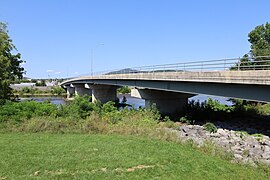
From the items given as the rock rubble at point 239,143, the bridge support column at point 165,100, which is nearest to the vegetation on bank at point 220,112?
the bridge support column at point 165,100

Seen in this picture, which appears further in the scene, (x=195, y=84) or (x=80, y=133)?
(x=195, y=84)

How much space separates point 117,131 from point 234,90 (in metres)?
8.32

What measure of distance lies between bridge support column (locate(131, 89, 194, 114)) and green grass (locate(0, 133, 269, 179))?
19044 mm

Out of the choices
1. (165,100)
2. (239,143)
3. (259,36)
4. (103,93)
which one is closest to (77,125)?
(239,143)

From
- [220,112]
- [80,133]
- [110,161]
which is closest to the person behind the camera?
[110,161]

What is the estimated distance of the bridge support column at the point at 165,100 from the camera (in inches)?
1220

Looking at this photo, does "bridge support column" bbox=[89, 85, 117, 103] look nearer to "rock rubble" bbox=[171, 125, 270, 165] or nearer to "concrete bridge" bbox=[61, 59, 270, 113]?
"concrete bridge" bbox=[61, 59, 270, 113]

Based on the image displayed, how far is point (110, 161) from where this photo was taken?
29.1 ft

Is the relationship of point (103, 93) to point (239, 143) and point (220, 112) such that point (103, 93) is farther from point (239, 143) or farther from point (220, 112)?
point (239, 143)

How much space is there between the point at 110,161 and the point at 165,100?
74.8 feet

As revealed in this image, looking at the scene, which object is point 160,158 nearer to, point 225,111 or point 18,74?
point 225,111

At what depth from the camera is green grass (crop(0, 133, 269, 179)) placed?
7.79m

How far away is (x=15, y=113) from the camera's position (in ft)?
55.1

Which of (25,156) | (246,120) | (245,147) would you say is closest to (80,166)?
(25,156)
